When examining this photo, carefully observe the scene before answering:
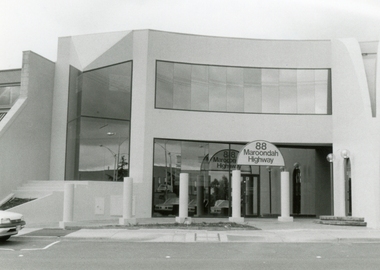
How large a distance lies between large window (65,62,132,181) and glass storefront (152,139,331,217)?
1971mm

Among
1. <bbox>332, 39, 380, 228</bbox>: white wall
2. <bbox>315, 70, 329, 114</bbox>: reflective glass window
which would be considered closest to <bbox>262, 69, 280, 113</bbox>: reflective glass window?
<bbox>315, 70, 329, 114</bbox>: reflective glass window

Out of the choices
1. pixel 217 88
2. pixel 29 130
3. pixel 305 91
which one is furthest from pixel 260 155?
pixel 29 130

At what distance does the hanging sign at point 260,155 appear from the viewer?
74.5 feet

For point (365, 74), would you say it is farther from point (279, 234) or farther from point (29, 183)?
point (29, 183)

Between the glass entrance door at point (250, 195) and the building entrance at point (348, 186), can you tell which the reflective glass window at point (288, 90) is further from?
the building entrance at point (348, 186)

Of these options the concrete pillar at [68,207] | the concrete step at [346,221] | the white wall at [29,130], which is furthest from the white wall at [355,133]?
the white wall at [29,130]

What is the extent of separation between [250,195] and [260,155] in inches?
154

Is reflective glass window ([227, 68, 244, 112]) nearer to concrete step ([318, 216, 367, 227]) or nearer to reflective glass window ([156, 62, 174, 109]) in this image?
reflective glass window ([156, 62, 174, 109])

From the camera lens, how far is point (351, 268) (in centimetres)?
1016

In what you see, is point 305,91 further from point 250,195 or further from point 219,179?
point 219,179

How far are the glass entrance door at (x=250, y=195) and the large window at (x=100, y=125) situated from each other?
631 cm

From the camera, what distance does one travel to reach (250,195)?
25953 millimetres

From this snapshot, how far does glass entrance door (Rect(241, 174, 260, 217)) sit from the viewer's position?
25.8 meters

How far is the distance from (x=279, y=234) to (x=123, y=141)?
10554mm
